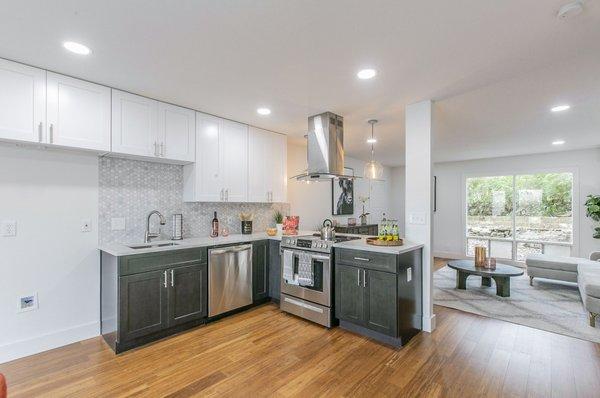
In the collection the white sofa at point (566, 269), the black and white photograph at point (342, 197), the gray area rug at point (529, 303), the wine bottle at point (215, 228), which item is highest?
the black and white photograph at point (342, 197)

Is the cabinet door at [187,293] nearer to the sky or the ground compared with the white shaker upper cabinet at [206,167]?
nearer to the ground

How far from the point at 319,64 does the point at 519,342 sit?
323 centimetres

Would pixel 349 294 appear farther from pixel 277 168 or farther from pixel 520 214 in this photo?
pixel 520 214

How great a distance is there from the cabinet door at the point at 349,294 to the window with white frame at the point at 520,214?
216 inches

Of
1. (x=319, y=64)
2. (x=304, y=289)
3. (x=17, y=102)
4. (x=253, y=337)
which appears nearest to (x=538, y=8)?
(x=319, y=64)

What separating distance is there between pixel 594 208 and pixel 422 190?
177 inches

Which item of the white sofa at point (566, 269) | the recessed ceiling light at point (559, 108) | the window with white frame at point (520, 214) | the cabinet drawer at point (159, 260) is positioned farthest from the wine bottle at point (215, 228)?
the window with white frame at point (520, 214)

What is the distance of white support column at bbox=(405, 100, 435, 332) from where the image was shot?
3.13m

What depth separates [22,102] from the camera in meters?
2.40

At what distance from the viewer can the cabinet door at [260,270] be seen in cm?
376

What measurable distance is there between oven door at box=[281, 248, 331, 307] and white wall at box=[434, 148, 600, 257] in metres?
5.41

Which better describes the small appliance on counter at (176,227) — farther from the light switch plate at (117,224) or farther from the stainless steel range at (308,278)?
the stainless steel range at (308,278)

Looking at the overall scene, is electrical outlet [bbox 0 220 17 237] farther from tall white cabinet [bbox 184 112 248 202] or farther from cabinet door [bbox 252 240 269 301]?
cabinet door [bbox 252 240 269 301]

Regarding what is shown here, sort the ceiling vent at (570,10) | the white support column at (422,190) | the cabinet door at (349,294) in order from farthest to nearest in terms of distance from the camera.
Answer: the white support column at (422,190), the cabinet door at (349,294), the ceiling vent at (570,10)
